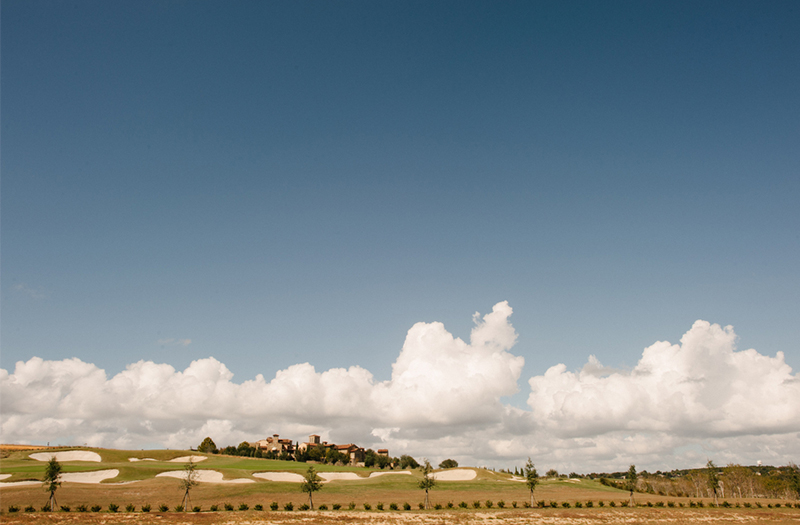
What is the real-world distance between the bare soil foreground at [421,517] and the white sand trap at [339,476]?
1826 inches

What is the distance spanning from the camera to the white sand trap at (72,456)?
408 ft

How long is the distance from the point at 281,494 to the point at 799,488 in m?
130

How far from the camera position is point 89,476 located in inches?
3669

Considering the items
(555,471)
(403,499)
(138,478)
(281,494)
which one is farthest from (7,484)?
(555,471)

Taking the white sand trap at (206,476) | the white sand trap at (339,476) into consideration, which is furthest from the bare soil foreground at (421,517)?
the white sand trap at (339,476)

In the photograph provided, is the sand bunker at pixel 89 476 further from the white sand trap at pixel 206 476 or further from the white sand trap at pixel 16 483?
the white sand trap at pixel 206 476

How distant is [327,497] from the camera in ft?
271

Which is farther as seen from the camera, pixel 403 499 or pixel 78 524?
pixel 403 499

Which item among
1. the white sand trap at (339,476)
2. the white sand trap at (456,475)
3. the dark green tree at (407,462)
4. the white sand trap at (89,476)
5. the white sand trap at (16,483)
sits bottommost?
the dark green tree at (407,462)

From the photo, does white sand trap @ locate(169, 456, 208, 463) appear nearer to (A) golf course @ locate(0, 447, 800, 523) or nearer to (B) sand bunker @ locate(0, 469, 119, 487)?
(A) golf course @ locate(0, 447, 800, 523)

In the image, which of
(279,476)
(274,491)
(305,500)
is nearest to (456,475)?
(279,476)

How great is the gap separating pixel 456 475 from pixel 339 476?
103ft

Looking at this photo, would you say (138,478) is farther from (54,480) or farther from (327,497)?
(327,497)

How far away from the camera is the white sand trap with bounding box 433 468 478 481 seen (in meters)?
122
